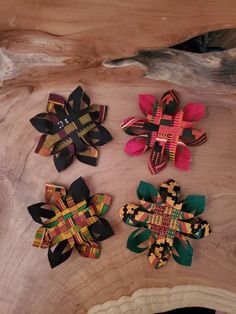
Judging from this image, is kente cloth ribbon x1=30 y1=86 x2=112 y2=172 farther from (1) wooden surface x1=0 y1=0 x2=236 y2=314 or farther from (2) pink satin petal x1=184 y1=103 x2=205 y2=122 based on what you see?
(2) pink satin petal x1=184 y1=103 x2=205 y2=122

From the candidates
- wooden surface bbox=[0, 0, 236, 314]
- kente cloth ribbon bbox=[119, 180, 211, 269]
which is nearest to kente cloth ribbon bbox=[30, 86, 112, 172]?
wooden surface bbox=[0, 0, 236, 314]

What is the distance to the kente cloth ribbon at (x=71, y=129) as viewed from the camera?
2.76 ft

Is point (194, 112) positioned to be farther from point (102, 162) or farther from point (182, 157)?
point (102, 162)

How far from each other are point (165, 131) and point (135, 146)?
0.07 meters

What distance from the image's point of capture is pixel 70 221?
85cm

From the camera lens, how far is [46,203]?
853 millimetres

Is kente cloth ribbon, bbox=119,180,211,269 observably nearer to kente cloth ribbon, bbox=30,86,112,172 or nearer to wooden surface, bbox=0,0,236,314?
wooden surface, bbox=0,0,236,314

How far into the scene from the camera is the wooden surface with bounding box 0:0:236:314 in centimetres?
80

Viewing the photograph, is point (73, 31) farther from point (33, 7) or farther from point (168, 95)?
point (168, 95)

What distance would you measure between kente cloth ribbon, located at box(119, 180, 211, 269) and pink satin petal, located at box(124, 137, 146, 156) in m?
0.06

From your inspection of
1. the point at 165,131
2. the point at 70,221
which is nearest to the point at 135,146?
the point at 165,131

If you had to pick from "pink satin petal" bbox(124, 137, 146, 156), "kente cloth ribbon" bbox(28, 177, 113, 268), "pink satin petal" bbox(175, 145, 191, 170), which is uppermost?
"pink satin petal" bbox(124, 137, 146, 156)

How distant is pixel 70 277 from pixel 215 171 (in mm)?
370

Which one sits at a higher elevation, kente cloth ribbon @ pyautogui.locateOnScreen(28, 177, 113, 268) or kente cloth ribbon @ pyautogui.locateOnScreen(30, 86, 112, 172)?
kente cloth ribbon @ pyautogui.locateOnScreen(30, 86, 112, 172)
